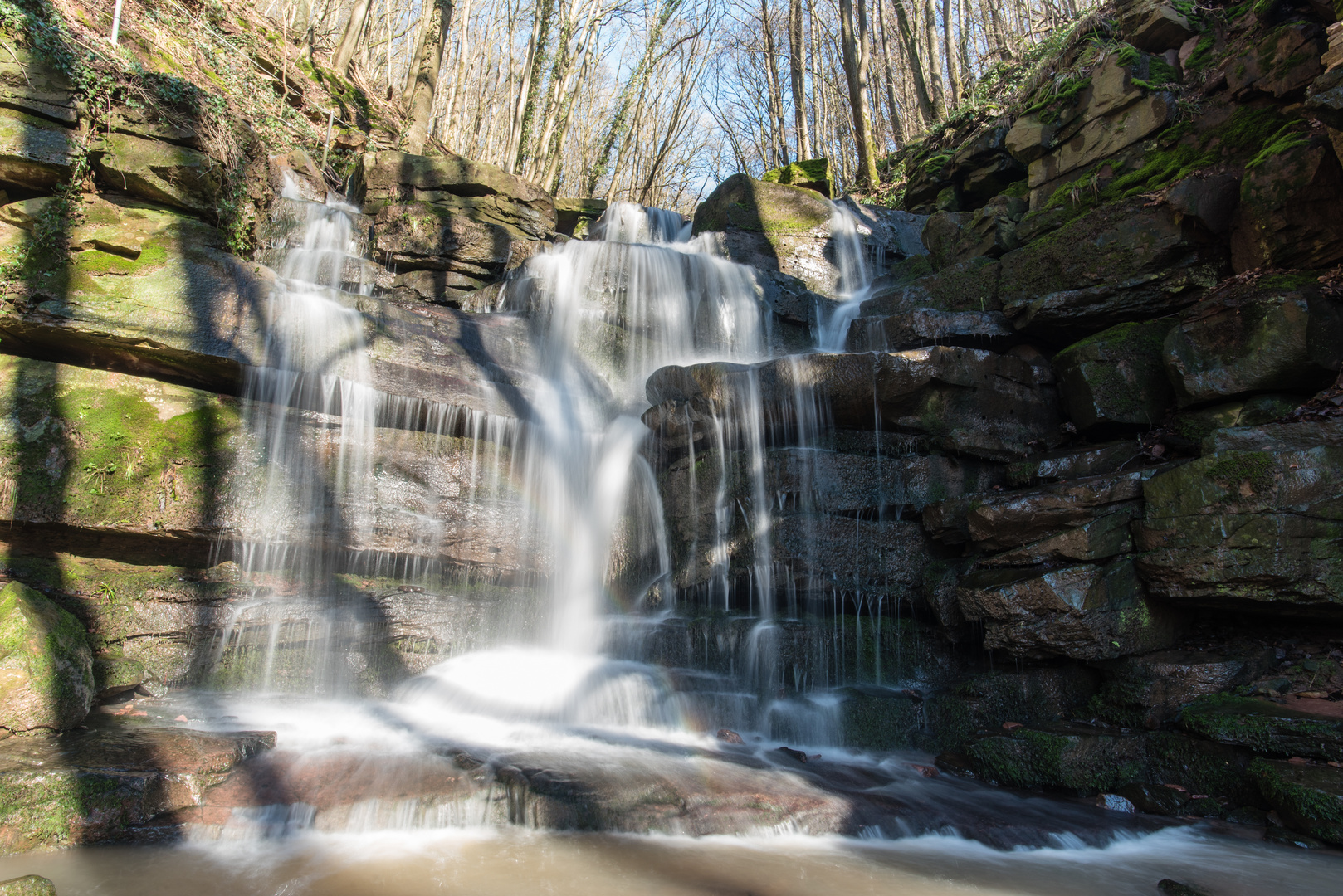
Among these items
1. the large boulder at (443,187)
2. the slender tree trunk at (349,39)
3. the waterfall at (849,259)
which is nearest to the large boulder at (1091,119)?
the waterfall at (849,259)

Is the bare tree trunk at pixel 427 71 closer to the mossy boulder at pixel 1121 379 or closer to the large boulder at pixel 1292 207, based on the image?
the mossy boulder at pixel 1121 379

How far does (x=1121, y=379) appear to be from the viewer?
707 centimetres

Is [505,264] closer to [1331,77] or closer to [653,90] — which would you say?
[1331,77]

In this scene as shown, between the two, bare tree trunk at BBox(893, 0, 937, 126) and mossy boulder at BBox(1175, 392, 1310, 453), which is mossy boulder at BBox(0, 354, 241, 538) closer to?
mossy boulder at BBox(1175, 392, 1310, 453)

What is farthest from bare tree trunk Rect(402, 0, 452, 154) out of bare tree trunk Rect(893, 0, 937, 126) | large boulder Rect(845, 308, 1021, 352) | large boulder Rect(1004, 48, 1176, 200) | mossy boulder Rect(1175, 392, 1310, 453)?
mossy boulder Rect(1175, 392, 1310, 453)

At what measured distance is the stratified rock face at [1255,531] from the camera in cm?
488

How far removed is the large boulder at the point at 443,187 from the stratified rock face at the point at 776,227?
386 cm

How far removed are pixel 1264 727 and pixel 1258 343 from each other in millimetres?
3231

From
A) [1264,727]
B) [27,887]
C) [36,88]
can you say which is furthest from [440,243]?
[1264,727]

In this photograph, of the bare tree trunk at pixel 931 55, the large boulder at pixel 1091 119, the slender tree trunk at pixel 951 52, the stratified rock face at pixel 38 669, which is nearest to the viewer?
the stratified rock face at pixel 38 669

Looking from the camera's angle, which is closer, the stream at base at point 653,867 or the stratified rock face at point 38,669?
the stream at base at point 653,867

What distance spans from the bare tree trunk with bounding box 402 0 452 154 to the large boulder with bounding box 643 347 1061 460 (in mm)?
12459

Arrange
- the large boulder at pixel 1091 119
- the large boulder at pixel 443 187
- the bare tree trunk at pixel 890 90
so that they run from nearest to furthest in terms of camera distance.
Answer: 1. the large boulder at pixel 1091 119
2. the large boulder at pixel 443 187
3. the bare tree trunk at pixel 890 90

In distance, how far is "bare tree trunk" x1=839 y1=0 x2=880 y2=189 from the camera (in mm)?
17250
